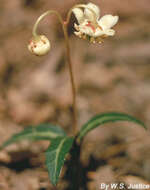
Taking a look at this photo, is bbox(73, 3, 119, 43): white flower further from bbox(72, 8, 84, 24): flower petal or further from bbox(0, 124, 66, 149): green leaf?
bbox(0, 124, 66, 149): green leaf

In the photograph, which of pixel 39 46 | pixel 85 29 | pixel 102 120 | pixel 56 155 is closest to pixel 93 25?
pixel 85 29

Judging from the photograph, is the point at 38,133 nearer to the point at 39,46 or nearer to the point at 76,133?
the point at 76,133

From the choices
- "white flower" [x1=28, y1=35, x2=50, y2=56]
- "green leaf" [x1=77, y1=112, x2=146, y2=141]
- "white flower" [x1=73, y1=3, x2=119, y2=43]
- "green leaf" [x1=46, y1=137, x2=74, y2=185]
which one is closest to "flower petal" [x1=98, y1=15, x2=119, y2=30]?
→ "white flower" [x1=73, y1=3, x2=119, y2=43]

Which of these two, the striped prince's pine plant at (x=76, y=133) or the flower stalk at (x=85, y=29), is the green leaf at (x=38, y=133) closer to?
the striped prince's pine plant at (x=76, y=133)

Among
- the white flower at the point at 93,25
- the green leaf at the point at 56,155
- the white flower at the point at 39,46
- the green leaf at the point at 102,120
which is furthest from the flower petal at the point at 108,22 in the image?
the green leaf at the point at 56,155

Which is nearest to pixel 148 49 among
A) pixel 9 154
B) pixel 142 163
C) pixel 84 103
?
pixel 84 103

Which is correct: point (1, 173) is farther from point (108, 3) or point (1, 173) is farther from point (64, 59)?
point (108, 3)
